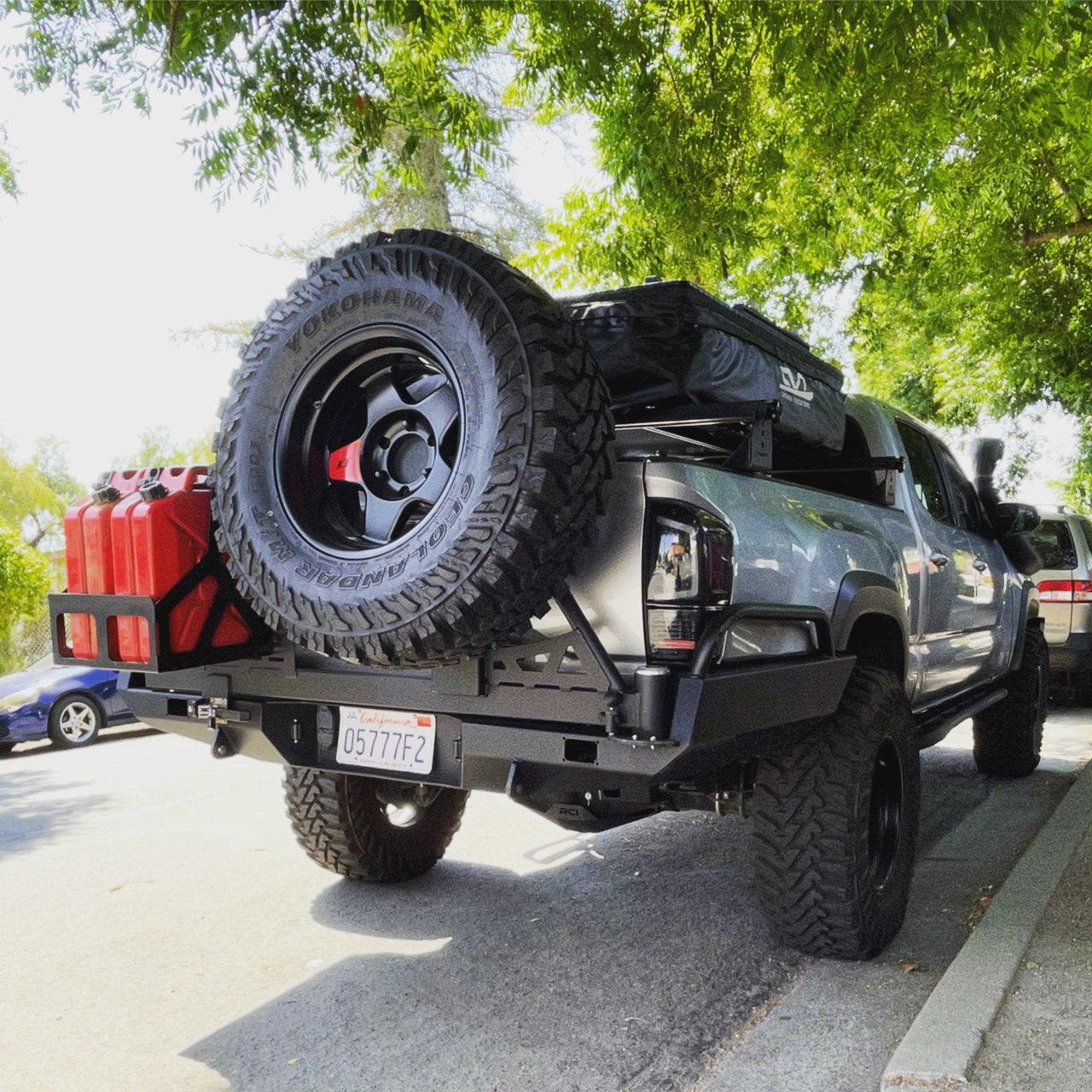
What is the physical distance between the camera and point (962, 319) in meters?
13.0

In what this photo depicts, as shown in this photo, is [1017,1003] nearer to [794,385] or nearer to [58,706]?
[794,385]

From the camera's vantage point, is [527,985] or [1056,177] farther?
[1056,177]

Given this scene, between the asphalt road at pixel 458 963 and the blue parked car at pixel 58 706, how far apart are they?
181 inches

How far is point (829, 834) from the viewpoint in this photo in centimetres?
337

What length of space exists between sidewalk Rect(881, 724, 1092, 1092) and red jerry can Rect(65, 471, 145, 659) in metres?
2.60

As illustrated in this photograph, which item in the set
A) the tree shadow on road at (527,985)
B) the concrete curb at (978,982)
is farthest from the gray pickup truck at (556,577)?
the tree shadow on road at (527,985)

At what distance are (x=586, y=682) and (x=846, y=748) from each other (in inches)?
47.0

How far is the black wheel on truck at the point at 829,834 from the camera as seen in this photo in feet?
11.1

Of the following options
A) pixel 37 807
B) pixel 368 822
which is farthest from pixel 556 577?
pixel 37 807

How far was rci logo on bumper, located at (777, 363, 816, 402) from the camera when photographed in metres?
3.71

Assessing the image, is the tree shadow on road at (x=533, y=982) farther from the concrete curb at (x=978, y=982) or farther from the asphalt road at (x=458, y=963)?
the concrete curb at (x=978, y=982)

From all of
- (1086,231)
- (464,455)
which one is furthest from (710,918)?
(1086,231)

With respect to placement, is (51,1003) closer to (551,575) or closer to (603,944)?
(603,944)

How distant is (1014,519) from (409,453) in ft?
13.9
